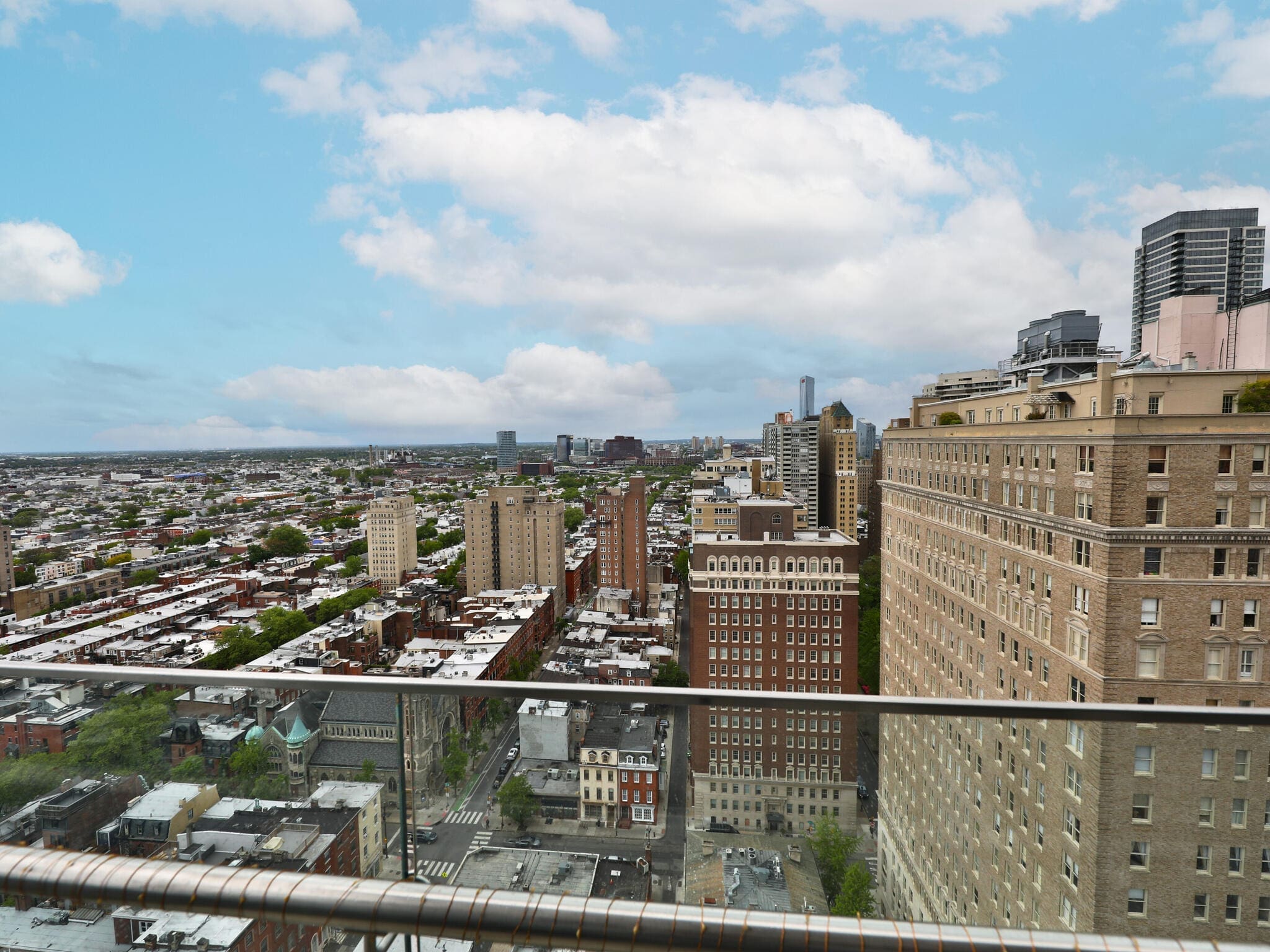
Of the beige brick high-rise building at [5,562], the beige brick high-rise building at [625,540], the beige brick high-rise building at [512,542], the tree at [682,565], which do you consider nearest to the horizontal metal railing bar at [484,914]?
the beige brick high-rise building at [625,540]

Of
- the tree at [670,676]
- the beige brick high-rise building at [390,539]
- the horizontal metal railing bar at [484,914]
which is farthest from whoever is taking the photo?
the beige brick high-rise building at [390,539]

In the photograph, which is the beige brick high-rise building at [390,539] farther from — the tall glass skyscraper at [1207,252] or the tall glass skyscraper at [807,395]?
the tall glass skyscraper at [807,395]

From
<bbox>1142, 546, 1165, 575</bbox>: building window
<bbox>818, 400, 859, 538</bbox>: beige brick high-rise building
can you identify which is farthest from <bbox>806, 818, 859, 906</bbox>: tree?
<bbox>818, 400, 859, 538</bbox>: beige brick high-rise building

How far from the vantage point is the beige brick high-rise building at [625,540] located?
3650 cm

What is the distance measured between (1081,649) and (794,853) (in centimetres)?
1016

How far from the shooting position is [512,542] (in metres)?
38.2

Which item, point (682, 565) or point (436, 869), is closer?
point (436, 869)

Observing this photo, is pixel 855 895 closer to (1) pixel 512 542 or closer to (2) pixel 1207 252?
(1) pixel 512 542

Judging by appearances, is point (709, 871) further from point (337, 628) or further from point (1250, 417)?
point (337, 628)

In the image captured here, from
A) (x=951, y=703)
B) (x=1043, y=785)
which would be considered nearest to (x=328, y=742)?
(x=951, y=703)

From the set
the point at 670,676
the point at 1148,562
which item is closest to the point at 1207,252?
the point at 670,676

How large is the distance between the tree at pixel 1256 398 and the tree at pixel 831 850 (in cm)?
1048

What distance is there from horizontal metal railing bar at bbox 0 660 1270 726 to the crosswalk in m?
0.34

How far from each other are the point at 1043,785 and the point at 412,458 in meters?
101
